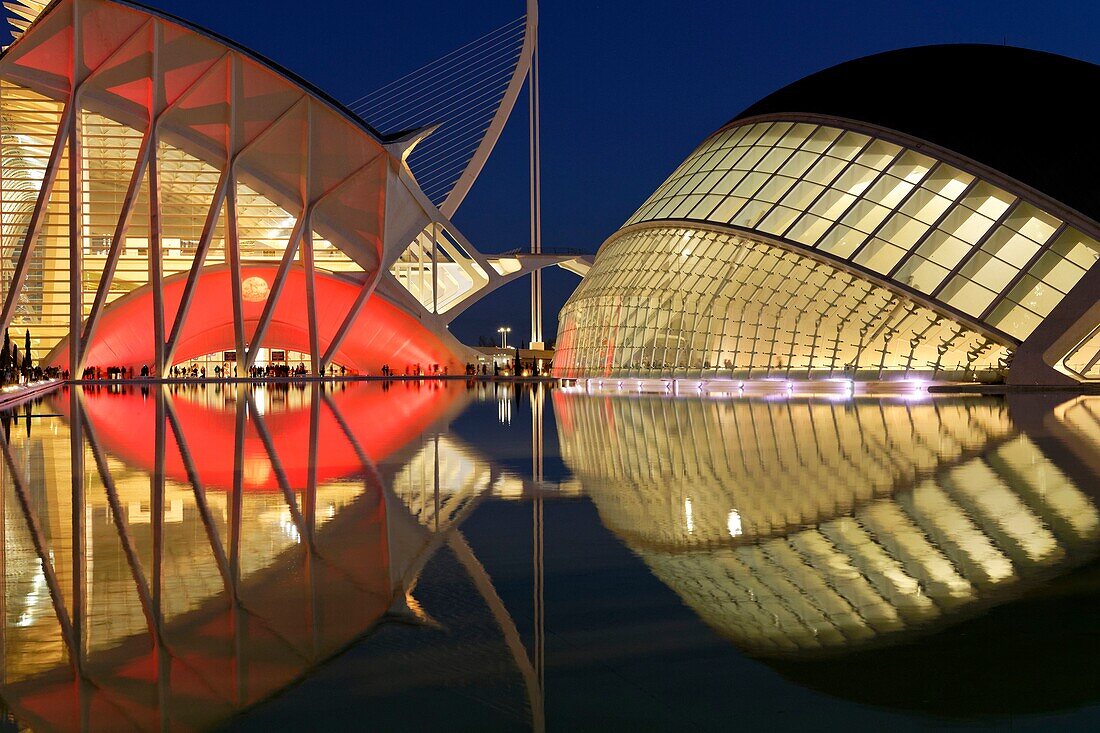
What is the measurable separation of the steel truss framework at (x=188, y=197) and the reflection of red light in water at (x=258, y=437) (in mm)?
25779

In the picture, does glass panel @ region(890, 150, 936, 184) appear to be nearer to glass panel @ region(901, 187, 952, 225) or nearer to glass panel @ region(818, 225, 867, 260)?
glass panel @ region(901, 187, 952, 225)

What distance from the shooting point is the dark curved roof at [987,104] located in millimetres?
36094

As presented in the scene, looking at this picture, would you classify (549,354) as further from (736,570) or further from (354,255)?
(736,570)

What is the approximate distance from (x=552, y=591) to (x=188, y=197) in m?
64.5

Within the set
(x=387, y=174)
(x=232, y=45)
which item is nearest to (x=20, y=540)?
(x=232, y=45)

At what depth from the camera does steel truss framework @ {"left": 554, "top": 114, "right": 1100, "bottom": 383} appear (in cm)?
3441

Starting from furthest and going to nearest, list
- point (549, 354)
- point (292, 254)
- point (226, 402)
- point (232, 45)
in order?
point (549, 354) → point (292, 254) → point (232, 45) → point (226, 402)

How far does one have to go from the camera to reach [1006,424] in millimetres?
19406

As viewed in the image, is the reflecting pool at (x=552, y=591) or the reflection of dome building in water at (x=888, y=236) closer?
the reflecting pool at (x=552, y=591)

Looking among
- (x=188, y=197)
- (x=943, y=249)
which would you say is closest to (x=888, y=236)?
(x=943, y=249)

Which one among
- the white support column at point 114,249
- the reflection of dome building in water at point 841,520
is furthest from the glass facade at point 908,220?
the white support column at point 114,249

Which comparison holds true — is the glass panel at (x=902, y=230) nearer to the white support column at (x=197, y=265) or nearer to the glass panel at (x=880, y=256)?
the glass panel at (x=880, y=256)

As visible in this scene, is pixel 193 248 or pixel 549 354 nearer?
pixel 193 248

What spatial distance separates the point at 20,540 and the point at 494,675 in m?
4.69
